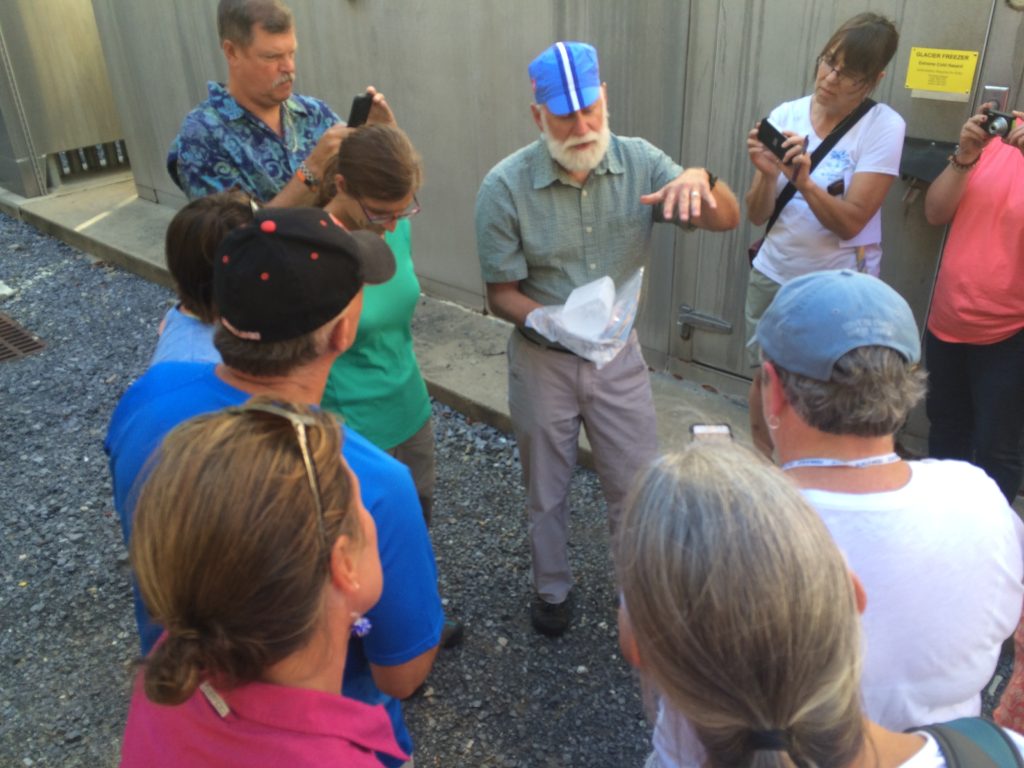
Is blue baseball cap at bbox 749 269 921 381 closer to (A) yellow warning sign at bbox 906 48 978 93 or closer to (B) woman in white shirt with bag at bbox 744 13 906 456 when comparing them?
(B) woman in white shirt with bag at bbox 744 13 906 456

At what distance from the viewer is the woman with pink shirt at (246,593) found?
1.06 metres

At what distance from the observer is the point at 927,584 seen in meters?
1.38

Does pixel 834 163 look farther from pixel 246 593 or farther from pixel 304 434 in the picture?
pixel 246 593

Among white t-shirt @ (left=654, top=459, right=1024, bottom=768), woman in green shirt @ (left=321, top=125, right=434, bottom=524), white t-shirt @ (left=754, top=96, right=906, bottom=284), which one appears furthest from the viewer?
white t-shirt @ (left=754, top=96, right=906, bottom=284)

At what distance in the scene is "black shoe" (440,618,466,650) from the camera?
10.2ft

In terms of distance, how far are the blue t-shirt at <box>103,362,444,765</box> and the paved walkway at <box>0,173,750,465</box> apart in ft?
8.37

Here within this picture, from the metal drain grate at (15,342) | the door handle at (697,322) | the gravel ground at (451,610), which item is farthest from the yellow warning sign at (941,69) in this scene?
the metal drain grate at (15,342)

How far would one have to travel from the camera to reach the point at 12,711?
3.02 m

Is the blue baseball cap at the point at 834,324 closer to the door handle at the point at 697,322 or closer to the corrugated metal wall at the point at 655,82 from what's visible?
the corrugated metal wall at the point at 655,82

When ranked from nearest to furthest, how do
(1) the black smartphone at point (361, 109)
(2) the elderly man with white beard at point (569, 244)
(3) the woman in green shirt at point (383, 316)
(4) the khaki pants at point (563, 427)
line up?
(3) the woman in green shirt at point (383, 316)
(2) the elderly man with white beard at point (569, 244)
(4) the khaki pants at point (563, 427)
(1) the black smartphone at point (361, 109)

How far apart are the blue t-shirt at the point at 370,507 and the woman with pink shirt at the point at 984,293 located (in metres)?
2.40

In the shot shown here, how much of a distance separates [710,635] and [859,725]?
0.24 m

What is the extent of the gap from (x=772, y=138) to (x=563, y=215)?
39.6 inches

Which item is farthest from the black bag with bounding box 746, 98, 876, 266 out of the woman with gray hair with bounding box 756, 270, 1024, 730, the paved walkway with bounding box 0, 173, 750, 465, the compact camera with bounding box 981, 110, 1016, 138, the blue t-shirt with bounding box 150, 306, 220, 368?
the blue t-shirt with bounding box 150, 306, 220, 368
